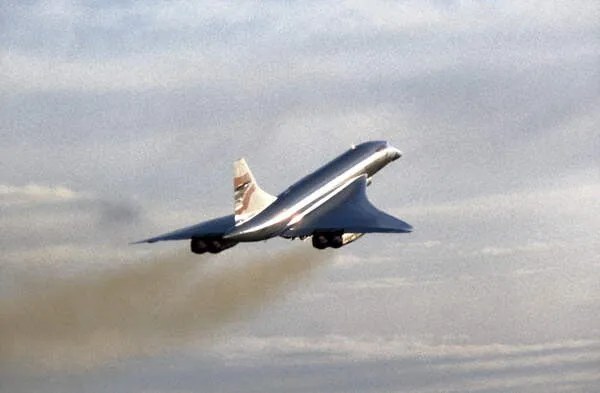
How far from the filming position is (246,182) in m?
102

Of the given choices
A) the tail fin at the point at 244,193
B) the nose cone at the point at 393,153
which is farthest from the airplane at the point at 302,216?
the nose cone at the point at 393,153

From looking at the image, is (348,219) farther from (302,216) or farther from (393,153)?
(393,153)

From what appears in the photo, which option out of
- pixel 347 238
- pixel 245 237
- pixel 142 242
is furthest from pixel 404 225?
pixel 142 242

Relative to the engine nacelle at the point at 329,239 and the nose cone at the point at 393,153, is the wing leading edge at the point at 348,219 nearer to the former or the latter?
the engine nacelle at the point at 329,239

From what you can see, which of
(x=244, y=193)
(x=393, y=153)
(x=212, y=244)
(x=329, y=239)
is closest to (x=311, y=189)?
(x=329, y=239)

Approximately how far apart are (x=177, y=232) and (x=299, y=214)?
27.9 ft

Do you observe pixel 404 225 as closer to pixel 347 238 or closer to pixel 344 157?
pixel 347 238

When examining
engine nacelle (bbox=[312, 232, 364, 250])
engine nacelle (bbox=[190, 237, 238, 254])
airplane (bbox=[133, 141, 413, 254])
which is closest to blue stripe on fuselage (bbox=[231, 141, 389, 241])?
airplane (bbox=[133, 141, 413, 254])

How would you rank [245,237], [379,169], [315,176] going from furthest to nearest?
[379,169], [315,176], [245,237]

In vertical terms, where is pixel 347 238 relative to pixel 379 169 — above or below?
below

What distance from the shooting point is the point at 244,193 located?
335ft

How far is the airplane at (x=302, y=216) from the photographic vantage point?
102m

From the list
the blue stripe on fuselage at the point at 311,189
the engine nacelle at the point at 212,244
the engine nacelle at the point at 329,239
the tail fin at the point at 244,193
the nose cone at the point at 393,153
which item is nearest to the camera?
the tail fin at the point at 244,193

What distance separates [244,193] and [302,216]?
5.88m
